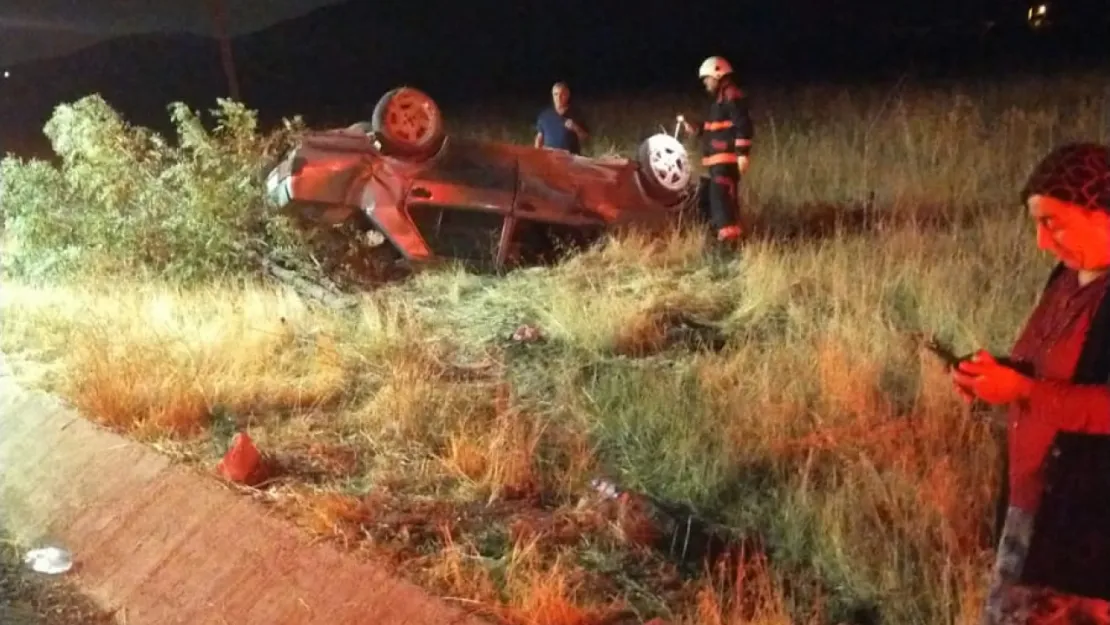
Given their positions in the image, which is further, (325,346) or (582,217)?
(582,217)

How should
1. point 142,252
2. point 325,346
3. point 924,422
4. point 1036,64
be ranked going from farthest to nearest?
point 1036,64 < point 142,252 < point 325,346 < point 924,422

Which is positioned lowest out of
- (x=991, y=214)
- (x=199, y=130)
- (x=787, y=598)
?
(x=787, y=598)

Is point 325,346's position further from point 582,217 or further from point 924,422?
point 924,422

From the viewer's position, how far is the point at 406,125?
303 inches

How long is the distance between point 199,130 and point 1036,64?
9099 mm

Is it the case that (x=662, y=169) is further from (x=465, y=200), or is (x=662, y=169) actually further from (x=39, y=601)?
(x=39, y=601)

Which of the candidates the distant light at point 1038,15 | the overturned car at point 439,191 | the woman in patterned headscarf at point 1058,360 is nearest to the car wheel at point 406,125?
the overturned car at point 439,191

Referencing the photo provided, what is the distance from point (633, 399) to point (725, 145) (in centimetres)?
351

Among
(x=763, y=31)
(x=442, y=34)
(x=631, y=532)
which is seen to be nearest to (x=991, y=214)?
(x=631, y=532)

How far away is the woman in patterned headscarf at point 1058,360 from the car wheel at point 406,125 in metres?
5.27

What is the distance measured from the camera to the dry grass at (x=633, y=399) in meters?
4.22

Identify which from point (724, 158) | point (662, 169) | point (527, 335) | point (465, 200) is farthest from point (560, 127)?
point (527, 335)

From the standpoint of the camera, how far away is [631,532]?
455 cm

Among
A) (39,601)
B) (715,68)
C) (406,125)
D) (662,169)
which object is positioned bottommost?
(39,601)
